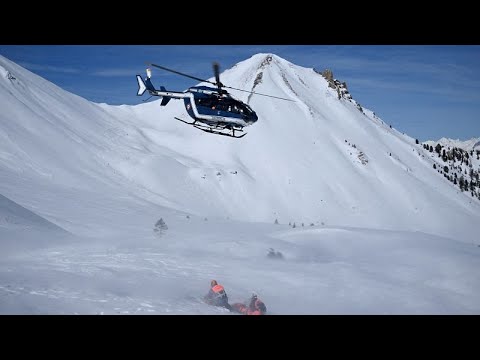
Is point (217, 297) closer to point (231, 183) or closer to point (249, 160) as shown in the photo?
point (231, 183)

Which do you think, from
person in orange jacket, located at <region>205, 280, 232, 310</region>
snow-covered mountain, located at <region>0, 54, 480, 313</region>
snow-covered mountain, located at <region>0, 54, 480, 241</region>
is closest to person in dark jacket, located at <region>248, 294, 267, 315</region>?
person in orange jacket, located at <region>205, 280, 232, 310</region>

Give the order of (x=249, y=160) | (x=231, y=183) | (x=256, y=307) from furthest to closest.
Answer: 1. (x=249, y=160)
2. (x=231, y=183)
3. (x=256, y=307)

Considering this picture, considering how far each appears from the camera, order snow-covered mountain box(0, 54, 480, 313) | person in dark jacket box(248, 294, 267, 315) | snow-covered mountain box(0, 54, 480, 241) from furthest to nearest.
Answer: snow-covered mountain box(0, 54, 480, 241), snow-covered mountain box(0, 54, 480, 313), person in dark jacket box(248, 294, 267, 315)

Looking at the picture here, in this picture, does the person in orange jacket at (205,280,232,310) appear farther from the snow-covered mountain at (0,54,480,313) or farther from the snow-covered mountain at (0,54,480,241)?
the snow-covered mountain at (0,54,480,241)

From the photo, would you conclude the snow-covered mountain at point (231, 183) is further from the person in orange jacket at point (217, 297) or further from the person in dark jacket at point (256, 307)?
the person in dark jacket at point (256, 307)

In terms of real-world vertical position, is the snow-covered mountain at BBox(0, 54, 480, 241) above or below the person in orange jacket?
above

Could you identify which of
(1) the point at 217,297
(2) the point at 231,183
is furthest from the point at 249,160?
(1) the point at 217,297
